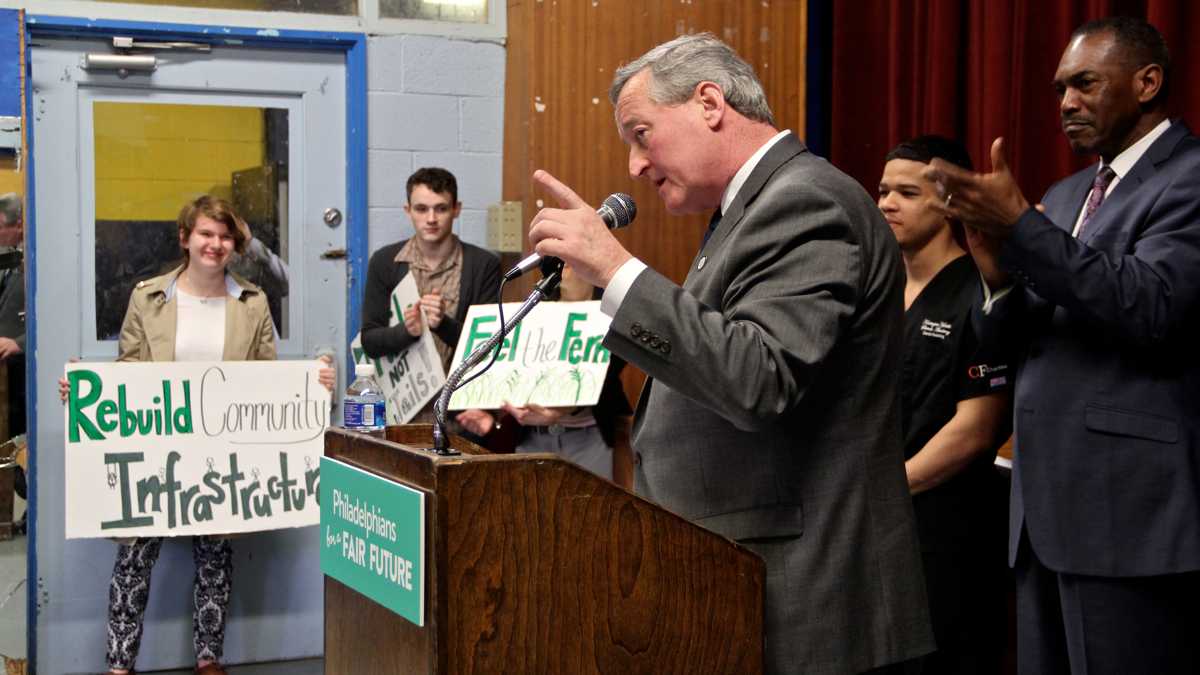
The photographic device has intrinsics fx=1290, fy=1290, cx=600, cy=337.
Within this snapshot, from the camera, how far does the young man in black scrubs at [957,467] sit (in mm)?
2674

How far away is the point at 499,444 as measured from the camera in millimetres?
4172

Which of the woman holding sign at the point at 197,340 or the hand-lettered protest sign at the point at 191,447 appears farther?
the woman holding sign at the point at 197,340

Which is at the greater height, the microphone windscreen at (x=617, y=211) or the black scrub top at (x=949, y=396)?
the microphone windscreen at (x=617, y=211)

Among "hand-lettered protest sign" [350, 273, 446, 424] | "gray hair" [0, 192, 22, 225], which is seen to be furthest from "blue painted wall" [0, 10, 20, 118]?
"hand-lettered protest sign" [350, 273, 446, 424]

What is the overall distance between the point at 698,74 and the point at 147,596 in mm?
3153

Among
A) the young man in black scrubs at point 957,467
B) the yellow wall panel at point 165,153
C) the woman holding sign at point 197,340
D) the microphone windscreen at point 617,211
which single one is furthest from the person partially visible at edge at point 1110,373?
the yellow wall panel at point 165,153

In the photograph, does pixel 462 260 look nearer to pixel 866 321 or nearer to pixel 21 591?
pixel 21 591

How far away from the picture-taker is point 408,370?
4.28m

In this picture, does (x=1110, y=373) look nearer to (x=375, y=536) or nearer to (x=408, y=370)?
(x=375, y=536)

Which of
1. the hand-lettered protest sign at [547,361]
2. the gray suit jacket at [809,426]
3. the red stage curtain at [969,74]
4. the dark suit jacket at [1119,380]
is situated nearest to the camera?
the gray suit jacket at [809,426]

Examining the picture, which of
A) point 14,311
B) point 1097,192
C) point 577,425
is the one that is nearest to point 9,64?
point 14,311

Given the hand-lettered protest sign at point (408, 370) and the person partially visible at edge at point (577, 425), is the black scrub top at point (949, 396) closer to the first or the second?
the person partially visible at edge at point (577, 425)

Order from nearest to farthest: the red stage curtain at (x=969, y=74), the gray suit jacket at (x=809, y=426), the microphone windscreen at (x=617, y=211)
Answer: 1. the gray suit jacket at (x=809, y=426)
2. the microphone windscreen at (x=617, y=211)
3. the red stage curtain at (x=969, y=74)

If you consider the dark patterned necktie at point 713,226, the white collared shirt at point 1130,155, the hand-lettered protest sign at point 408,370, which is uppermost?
the white collared shirt at point 1130,155
